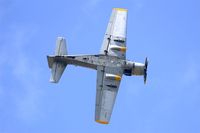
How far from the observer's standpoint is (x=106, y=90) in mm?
90562

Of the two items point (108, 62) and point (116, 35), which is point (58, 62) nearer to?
point (108, 62)

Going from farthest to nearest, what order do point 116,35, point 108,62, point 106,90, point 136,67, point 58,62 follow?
point 116,35, point 58,62, point 136,67, point 108,62, point 106,90

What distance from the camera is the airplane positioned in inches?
3575

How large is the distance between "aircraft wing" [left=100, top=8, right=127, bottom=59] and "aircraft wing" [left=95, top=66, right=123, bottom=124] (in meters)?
2.47

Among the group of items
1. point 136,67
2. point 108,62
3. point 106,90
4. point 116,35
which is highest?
point 116,35

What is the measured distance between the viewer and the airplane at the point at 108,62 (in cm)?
9081

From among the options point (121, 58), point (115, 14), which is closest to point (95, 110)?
point (121, 58)

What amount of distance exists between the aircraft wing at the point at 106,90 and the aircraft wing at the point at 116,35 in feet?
8.09

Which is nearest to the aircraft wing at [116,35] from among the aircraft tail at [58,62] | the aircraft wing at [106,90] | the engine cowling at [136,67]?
the engine cowling at [136,67]

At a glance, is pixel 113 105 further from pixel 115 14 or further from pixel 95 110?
pixel 115 14

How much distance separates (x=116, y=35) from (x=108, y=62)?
13.9 ft

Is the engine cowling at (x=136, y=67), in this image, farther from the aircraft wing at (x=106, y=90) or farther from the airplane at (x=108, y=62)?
the aircraft wing at (x=106, y=90)

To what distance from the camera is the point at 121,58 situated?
92.8 metres

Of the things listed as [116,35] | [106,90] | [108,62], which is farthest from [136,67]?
[116,35]
